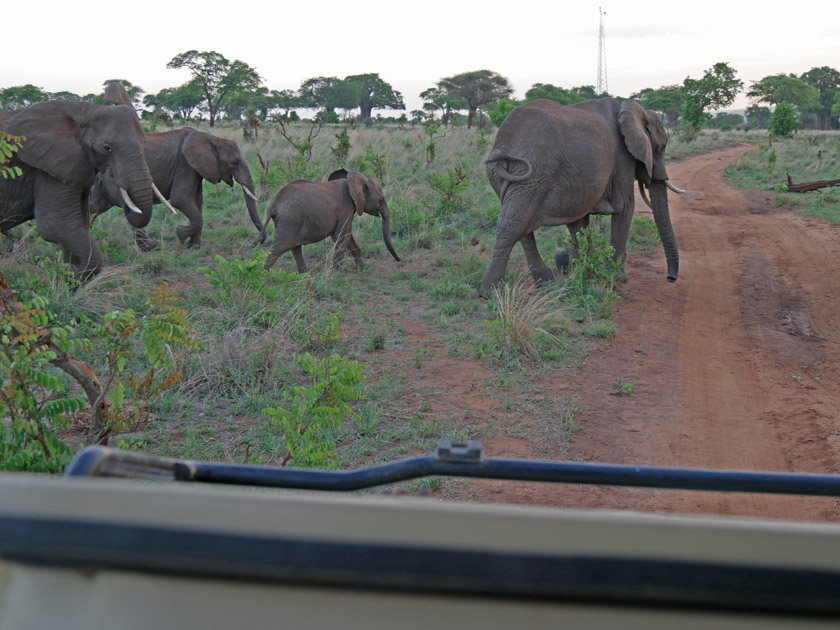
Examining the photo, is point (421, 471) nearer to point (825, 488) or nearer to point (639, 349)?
point (825, 488)

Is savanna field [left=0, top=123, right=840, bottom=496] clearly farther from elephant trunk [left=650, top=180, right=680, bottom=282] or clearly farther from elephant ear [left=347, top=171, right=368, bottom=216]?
elephant trunk [left=650, top=180, right=680, bottom=282]

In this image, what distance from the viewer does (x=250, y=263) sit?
659 cm

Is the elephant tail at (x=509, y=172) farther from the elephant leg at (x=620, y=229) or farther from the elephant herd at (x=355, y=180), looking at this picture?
the elephant leg at (x=620, y=229)

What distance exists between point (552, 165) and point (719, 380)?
9.67 ft

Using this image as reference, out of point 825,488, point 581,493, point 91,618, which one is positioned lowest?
point 581,493

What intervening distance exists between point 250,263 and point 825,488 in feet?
18.8

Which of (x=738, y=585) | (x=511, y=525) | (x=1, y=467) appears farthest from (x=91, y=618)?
(x=1, y=467)

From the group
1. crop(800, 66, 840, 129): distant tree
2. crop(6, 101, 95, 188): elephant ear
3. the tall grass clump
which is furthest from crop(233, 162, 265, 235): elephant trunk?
crop(800, 66, 840, 129): distant tree

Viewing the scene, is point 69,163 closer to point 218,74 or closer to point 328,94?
point 218,74

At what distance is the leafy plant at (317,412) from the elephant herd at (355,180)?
4127mm

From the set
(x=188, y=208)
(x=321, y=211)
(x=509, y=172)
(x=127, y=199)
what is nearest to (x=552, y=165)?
(x=509, y=172)

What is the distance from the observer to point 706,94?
36.7 meters

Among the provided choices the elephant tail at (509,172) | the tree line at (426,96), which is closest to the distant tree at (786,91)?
the tree line at (426,96)

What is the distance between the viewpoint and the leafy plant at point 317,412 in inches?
139
